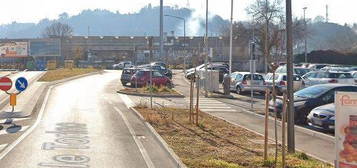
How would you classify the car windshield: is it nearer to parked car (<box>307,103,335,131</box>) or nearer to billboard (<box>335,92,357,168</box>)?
parked car (<box>307,103,335,131</box>)

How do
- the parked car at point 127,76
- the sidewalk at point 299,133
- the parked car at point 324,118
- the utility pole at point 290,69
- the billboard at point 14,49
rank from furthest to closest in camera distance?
the billboard at point 14,49
the parked car at point 127,76
the parked car at point 324,118
the sidewalk at point 299,133
the utility pole at point 290,69

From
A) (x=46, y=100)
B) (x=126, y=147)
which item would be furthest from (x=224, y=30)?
(x=126, y=147)

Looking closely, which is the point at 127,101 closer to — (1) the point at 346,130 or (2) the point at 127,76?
(2) the point at 127,76

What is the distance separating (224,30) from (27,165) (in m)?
92.1

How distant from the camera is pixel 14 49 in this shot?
103125 millimetres

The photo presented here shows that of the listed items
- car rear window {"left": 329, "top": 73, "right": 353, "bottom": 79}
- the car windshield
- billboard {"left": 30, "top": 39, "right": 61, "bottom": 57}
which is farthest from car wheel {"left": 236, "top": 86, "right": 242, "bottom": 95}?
billboard {"left": 30, "top": 39, "right": 61, "bottom": 57}

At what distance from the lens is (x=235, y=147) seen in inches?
535

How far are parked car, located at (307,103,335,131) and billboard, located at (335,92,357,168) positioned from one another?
29.8ft

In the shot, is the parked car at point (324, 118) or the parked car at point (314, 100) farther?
the parked car at point (314, 100)

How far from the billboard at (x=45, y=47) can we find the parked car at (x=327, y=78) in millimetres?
75464

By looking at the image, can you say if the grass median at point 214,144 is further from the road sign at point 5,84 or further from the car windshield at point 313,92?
the road sign at point 5,84

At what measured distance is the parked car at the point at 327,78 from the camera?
37.6 metres

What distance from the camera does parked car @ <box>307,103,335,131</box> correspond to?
17250 millimetres

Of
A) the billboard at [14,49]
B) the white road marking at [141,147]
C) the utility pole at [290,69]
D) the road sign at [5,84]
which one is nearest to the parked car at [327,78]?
the white road marking at [141,147]
